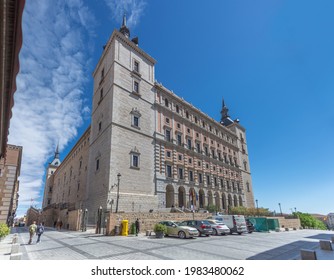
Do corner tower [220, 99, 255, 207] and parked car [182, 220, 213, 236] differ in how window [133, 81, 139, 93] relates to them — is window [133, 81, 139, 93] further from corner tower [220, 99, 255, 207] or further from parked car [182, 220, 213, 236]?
corner tower [220, 99, 255, 207]

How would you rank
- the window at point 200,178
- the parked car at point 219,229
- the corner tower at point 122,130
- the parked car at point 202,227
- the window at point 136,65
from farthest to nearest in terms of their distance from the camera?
the window at point 200,178 < the window at point 136,65 < the corner tower at point 122,130 < the parked car at point 219,229 < the parked car at point 202,227

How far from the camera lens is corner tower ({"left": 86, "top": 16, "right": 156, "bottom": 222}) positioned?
2689 cm

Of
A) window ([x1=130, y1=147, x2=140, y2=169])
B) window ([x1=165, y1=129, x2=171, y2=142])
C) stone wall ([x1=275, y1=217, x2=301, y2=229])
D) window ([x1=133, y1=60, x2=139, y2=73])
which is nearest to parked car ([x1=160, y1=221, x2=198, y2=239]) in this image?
window ([x1=130, y1=147, x2=140, y2=169])

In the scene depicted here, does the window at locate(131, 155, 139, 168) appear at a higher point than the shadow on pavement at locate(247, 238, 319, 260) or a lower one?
higher

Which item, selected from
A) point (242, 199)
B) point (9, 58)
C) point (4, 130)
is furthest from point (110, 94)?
point (242, 199)

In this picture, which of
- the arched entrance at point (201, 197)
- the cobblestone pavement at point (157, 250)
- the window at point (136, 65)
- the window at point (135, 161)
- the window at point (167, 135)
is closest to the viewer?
the cobblestone pavement at point (157, 250)

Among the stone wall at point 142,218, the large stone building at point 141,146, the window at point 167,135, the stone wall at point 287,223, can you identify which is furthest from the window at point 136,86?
the stone wall at point 287,223

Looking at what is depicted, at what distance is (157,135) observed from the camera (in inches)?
1352

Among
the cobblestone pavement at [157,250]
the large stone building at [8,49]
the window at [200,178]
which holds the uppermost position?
the window at [200,178]

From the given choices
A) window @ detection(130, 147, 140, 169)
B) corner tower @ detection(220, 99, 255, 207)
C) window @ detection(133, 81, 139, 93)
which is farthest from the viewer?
corner tower @ detection(220, 99, 255, 207)

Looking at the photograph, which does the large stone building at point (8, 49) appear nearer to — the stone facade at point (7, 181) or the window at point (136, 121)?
the stone facade at point (7, 181)

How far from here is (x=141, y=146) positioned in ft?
→ 102

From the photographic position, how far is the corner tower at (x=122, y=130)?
26891 mm
